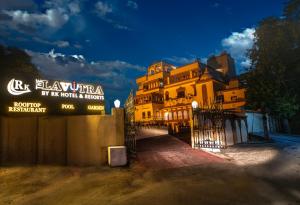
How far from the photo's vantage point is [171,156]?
1413 cm

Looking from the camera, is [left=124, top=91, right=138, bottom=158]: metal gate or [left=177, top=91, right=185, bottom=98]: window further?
[left=177, top=91, right=185, bottom=98]: window

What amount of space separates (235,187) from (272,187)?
133cm

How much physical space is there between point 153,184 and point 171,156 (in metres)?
5.41

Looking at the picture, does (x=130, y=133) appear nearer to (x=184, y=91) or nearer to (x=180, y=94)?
(x=184, y=91)

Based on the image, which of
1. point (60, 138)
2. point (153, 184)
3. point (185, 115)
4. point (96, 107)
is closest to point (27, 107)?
point (60, 138)

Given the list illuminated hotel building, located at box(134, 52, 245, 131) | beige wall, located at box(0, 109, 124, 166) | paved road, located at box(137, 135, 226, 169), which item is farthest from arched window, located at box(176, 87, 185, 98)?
beige wall, located at box(0, 109, 124, 166)

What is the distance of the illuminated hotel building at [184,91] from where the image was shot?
40.8 meters

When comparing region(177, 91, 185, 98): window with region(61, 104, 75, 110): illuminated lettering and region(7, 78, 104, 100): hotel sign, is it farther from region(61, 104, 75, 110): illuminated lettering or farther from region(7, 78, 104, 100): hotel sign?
region(61, 104, 75, 110): illuminated lettering

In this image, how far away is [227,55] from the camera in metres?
53.6

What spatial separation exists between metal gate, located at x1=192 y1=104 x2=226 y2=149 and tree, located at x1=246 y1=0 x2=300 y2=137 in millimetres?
5801

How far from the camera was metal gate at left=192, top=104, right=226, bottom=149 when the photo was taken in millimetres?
16922

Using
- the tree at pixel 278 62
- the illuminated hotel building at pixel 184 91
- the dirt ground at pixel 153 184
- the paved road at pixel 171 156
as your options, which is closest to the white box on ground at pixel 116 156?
the dirt ground at pixel 153 184

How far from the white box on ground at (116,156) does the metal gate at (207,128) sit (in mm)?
6754

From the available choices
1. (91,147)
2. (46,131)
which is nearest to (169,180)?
(91,147)
